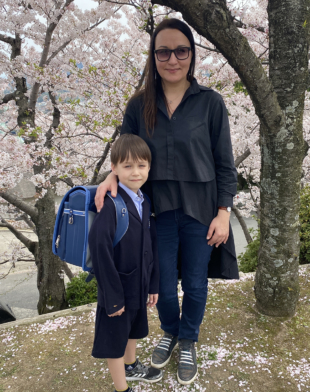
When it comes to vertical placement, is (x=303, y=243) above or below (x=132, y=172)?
below

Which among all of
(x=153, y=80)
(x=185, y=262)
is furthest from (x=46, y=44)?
(x=185, y=262)

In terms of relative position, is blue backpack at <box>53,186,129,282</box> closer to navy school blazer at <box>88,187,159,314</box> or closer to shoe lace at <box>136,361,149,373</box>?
navy school blazer at <box>88,187,159,314</box>

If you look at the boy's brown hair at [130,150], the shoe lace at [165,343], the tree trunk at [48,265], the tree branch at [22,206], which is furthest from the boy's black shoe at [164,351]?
the tree branch at [22,206]

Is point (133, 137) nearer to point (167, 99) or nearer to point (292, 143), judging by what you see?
point (167, 99)

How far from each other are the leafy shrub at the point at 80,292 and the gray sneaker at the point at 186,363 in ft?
9.81

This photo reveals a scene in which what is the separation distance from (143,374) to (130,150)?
159 centimetres

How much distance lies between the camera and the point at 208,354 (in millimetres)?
2328

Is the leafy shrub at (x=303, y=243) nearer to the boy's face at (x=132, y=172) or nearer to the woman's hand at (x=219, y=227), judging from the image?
the woman's hand at (x=219, y=227)

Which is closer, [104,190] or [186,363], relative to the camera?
[104,190]

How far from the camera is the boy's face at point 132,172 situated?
1.71 meters

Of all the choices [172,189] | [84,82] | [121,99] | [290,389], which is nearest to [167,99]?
[172,189]

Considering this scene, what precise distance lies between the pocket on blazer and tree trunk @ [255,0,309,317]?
1.49 metres

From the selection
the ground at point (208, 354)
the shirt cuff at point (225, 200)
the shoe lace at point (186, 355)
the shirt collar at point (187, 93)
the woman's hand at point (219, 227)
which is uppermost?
the shirt collar at point (187, 93)

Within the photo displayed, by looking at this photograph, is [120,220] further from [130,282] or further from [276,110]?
[276,110]
